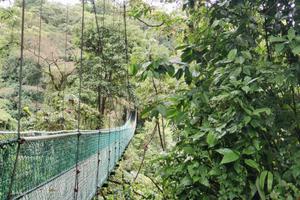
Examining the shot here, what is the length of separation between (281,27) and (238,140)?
1.25 ft

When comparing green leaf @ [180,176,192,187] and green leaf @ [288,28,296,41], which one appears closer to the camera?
green leaf @ [288,28,296,41]

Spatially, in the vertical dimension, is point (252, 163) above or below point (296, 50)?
below

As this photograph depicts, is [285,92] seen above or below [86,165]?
above

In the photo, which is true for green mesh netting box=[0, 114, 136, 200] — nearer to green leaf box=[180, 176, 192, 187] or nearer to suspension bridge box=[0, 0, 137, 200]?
suspension bridge box=[0, 0, 137, 200]

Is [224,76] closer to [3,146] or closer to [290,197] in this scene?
[290,197]

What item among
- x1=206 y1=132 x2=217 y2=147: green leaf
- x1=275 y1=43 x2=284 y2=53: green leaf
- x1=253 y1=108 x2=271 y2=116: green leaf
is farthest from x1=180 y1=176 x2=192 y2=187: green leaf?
x1=275 y1=43 x2=284 y2=53: green leaf

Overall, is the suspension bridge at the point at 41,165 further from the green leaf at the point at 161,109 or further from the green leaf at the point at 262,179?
the green leaf at the point at 262,179

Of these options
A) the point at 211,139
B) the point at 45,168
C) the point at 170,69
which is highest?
the point at 170,69

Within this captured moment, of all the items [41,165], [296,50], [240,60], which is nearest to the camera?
[296,50]

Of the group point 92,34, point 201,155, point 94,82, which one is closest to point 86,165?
point 201,155

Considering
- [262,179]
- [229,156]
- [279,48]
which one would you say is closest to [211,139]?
[229,156]

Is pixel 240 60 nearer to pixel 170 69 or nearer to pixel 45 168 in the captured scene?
pixel 170 69

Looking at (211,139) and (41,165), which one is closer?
(211,139)

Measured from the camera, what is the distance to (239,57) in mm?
1014
